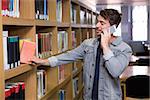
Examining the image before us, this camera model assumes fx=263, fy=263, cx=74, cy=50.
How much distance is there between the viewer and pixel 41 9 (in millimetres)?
2561

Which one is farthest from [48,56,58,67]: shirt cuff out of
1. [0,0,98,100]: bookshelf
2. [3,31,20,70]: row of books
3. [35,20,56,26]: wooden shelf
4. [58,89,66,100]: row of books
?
[58,89,66,100]: row of books

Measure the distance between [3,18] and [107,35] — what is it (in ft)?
3.12

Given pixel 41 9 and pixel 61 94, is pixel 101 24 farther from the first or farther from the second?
pixel 61 94

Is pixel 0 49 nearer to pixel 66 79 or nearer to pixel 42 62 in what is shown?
Result: pixel 42 62

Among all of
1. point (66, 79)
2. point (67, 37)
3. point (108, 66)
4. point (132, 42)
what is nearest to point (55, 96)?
point (66, 79)

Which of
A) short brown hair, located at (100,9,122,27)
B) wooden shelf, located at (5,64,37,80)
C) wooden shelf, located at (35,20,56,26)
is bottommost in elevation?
wooden shelf, located at (5,64,37,80)

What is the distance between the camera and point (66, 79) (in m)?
3.35

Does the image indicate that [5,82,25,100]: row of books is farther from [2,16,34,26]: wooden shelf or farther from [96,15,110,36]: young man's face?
[96,15,110,36]: young man's face

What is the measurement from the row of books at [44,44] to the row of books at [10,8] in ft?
1.75

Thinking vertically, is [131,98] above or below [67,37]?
below

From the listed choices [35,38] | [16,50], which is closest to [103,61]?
[35,38]

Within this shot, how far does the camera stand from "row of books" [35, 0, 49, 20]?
2.42 metres

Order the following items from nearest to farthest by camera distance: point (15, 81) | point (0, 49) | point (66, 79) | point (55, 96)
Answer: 1. point (0, 49)
2. point (15, 81)
3. point (55, 96)
4. point (66, 79)

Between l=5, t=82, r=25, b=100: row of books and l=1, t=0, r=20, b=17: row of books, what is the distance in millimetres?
496
